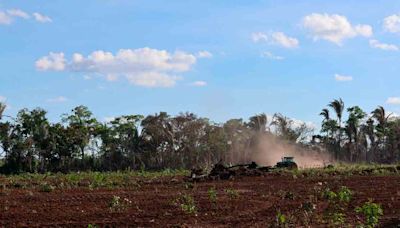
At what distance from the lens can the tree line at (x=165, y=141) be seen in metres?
63.7

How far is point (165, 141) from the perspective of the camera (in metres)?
68.6

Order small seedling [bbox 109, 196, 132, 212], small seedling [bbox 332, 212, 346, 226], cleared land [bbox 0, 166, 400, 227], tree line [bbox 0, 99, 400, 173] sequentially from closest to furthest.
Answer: small seedling [bbox 332, 212, 346, 226] → cleared land [bbox 0, 166, 400, 227] → small seedling [bbox 109, 196, 132, 212] → tree line [bbox 0, 99, 400, 173]

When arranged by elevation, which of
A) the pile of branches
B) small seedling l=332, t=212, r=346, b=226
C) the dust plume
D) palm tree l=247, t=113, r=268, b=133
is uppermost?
palm tree l=247, t=113, r=268, b=133

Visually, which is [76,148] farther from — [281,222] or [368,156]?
[281,222]

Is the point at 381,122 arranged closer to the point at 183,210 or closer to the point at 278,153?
the point at 278,153

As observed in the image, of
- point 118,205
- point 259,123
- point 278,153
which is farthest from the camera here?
point 259,123

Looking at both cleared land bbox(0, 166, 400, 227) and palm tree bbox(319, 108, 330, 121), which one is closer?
cleared land bbox(0, 166, 400, 227)

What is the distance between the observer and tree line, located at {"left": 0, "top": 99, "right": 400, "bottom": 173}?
6369 cm

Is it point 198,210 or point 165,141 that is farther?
point 165,141

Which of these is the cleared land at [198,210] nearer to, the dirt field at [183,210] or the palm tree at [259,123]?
the dirt field at [183,210]

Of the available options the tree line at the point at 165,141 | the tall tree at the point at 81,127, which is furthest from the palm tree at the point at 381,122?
the tall tree at the point at 81,127

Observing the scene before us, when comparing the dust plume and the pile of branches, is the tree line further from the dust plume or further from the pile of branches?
the pile of branches

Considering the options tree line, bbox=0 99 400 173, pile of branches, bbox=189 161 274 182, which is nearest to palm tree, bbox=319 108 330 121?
tree line, bbox=0 99 400 173

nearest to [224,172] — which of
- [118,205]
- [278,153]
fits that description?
[118,205]
